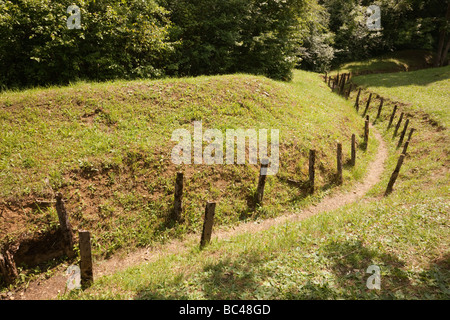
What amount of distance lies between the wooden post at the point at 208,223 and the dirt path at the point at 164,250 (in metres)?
0.53

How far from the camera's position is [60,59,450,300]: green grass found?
17.9 ft

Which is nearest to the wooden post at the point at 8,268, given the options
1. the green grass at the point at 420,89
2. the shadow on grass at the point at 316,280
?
the shadow on grass at the point at 316,280

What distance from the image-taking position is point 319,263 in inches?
247

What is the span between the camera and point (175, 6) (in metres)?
17.3

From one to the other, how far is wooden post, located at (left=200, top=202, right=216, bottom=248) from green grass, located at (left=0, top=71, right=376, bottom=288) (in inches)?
45.2

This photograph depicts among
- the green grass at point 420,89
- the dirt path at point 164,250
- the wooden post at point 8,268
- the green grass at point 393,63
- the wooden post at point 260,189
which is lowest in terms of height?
the dirt path at point 164,250

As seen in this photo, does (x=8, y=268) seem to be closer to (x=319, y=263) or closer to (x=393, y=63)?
(x=319, y=263)

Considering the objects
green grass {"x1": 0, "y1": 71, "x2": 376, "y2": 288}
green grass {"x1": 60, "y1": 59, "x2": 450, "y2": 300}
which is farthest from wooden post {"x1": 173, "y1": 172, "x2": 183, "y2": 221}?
green grass {"x1": 60, "y1": 59, "x2": 450, "y2": 300}

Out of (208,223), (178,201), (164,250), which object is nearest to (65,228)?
(164,250)

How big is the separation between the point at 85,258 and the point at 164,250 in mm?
2477

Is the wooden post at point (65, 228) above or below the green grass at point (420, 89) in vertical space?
below

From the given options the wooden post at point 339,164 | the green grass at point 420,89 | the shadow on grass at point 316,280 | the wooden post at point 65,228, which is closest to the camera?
the shadow on grass at point 316,280

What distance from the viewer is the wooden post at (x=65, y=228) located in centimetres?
686

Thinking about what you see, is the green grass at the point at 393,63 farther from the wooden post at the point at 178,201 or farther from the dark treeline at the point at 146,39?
the wooden post at the point at 178,201
